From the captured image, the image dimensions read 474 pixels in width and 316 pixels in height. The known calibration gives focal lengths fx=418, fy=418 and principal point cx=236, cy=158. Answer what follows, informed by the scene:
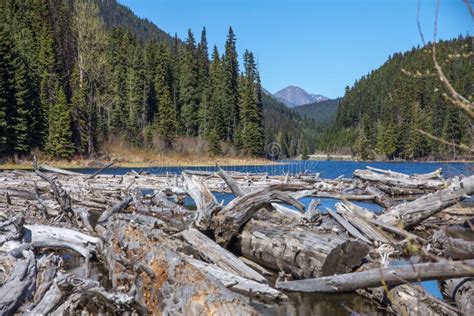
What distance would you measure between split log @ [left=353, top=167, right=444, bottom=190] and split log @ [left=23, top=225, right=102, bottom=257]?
1545 centimetres

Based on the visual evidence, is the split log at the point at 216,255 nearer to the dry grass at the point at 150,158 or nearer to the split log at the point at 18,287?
the split log at the point at 18,287

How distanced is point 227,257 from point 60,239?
329 centimetres

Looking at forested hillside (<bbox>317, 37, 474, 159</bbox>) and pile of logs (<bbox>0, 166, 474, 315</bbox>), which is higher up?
forested hillside (<bbox>317, 37, 474, 159</bbox>)

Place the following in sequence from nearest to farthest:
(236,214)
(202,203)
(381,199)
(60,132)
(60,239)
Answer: (60,239), (236,214), (202,203), (381,199), (60,132)

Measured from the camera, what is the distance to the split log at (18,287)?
13.6ft

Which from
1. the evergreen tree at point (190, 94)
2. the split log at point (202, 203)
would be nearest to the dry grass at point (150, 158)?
the evergreen tree at point (190, 94)

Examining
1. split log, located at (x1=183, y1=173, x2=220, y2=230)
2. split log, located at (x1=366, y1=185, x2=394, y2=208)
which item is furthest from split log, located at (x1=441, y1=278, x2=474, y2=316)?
split log, located at (x1=366, y1=185, x2=394, y2=208)

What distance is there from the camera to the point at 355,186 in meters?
20.7

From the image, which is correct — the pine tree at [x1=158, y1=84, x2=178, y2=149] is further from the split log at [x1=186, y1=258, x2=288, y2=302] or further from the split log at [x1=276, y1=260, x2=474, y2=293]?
the split log at [x1=276, y1=260, x2=474, y2=293]

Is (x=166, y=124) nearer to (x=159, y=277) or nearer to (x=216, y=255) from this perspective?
(x=216, y=255)

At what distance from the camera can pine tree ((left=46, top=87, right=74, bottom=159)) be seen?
4097 cm

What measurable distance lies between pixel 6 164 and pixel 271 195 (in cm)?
3440

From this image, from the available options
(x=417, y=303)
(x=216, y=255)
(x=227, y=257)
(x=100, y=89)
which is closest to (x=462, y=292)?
(x=417, y=303)

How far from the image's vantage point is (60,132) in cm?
4131
